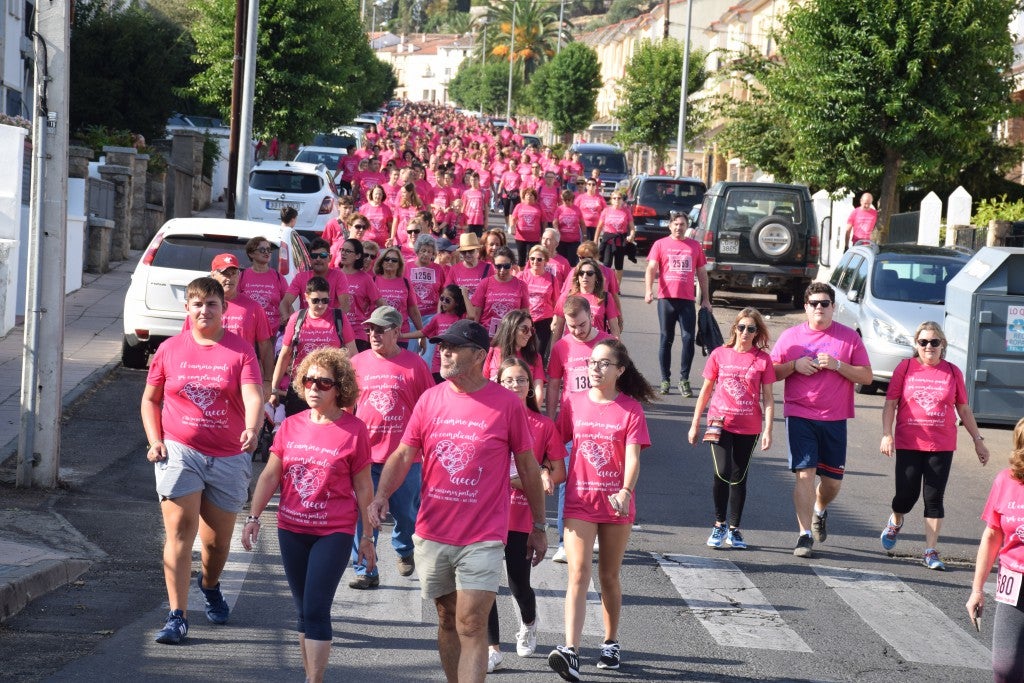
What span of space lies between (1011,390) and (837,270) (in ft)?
18.7

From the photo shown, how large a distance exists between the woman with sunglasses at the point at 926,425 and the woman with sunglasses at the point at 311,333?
154 inches

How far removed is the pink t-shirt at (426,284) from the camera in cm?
1324

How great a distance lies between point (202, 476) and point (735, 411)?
4.08 meters

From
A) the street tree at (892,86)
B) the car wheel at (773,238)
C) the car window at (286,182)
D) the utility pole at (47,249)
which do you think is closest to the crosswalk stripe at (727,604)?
the utility pole at (47,249)

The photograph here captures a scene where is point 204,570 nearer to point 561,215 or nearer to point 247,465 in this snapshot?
point 247,465

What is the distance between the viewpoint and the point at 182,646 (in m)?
7.21

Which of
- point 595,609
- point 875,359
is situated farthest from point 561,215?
point 595,609

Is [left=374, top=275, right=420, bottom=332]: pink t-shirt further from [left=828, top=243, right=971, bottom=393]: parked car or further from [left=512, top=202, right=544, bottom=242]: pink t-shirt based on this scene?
[left=512, top=202, right=544, bottom=242]: pink t-shirt

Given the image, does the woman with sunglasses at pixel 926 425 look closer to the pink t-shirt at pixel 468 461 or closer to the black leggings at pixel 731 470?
the black leggings at pixel 731 470

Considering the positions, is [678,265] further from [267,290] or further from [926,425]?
[926,425]

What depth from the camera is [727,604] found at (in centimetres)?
859

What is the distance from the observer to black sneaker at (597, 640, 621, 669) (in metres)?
7.20

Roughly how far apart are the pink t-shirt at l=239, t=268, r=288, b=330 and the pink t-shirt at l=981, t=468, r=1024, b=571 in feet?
23.0

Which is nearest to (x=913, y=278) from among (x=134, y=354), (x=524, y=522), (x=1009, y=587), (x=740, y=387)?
(x=740, y=387)
